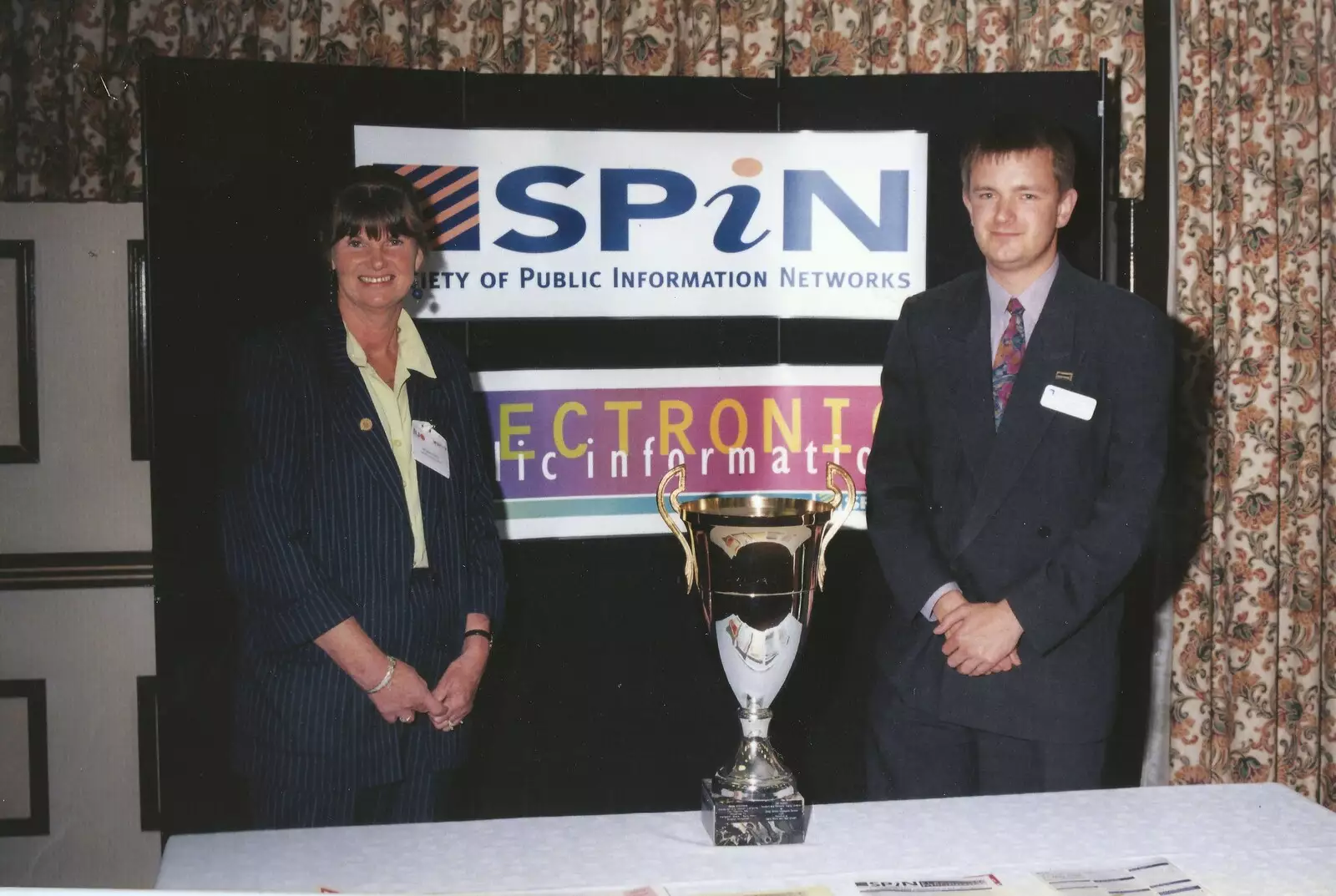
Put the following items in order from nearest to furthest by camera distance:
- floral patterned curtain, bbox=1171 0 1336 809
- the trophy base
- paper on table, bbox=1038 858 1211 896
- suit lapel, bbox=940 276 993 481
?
paper on table, bbox=1038 858 1211 896
the trophy base
suit lapel, bbox=940 276 993 481
floral patterned curtain, bbox=1171 0 1336 809

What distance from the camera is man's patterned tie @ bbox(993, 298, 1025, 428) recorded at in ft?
7.78

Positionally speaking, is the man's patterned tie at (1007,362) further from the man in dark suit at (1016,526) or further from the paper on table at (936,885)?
the paper on table at (936,885)

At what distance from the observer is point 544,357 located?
260 cm

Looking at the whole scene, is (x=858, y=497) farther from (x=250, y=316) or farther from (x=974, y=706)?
(x=250, y=316)

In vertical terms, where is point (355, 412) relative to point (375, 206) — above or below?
below

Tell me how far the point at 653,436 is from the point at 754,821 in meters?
1.29

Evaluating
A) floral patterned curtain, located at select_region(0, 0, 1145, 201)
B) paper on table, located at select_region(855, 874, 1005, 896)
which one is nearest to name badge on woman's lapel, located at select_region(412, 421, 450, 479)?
floral patterned curtain, located at select_region(0, 0, 1145, 201)

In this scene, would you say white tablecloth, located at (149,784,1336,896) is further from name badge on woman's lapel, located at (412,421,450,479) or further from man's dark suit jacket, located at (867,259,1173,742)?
name badge on woman's lapel, located at (412,421,450,479)

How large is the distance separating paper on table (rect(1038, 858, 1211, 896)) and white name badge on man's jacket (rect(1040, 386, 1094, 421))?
3.59ft

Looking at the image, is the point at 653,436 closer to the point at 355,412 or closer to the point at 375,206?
the point at 355,412

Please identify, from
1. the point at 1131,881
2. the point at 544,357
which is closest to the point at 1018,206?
the point at 544,357

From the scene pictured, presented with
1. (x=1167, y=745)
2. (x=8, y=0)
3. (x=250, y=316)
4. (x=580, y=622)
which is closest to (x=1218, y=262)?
(x=1167, y=745)

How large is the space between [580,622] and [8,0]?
193 cm

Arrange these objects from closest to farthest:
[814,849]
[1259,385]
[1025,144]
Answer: [814,849] < [1025,144] < [1259,385]
